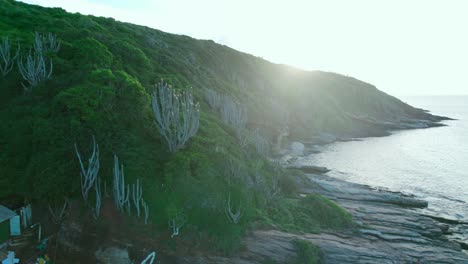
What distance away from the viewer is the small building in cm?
745

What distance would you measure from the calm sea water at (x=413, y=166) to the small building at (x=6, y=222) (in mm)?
19184

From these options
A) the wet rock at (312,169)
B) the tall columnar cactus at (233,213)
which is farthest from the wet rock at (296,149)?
the tall columnar cactus at (233,213)

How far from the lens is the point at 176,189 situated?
9.09 m

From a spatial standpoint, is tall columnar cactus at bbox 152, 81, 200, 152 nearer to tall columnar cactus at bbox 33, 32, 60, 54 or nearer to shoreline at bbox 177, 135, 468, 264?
shoreline at bbox 177, 135, 468, 264

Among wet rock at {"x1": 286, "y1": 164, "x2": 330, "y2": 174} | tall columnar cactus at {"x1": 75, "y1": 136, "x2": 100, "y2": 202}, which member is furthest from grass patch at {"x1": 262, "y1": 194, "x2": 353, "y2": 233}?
wet rock at {"x1": 286, "y1": 164, "x2": 330, "y2": 174}

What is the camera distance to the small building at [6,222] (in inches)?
293

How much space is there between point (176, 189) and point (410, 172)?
25.9m

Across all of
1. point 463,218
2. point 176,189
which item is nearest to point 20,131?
point 176,189

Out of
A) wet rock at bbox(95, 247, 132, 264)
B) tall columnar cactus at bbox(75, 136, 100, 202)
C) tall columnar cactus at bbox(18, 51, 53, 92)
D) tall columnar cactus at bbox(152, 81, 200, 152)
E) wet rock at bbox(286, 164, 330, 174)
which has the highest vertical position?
tall columnar cactus at bbox(18, 51, 53, 92)

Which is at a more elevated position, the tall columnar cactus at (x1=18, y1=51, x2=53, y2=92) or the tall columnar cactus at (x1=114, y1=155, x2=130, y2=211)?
the tall columnar cactus at (x1=18, y1=51, x2=53, y2=92)

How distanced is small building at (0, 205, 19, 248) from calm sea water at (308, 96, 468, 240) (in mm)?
19184

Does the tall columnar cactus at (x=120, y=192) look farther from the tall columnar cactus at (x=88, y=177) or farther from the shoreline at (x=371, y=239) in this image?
the shoreline at (x=371, y=239)

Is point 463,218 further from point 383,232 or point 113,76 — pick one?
point 113,76

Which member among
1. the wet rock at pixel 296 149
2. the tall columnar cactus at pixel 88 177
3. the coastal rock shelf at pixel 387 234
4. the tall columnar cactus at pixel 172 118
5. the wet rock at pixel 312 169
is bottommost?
the coastal rock shelf at pixel 387 234
